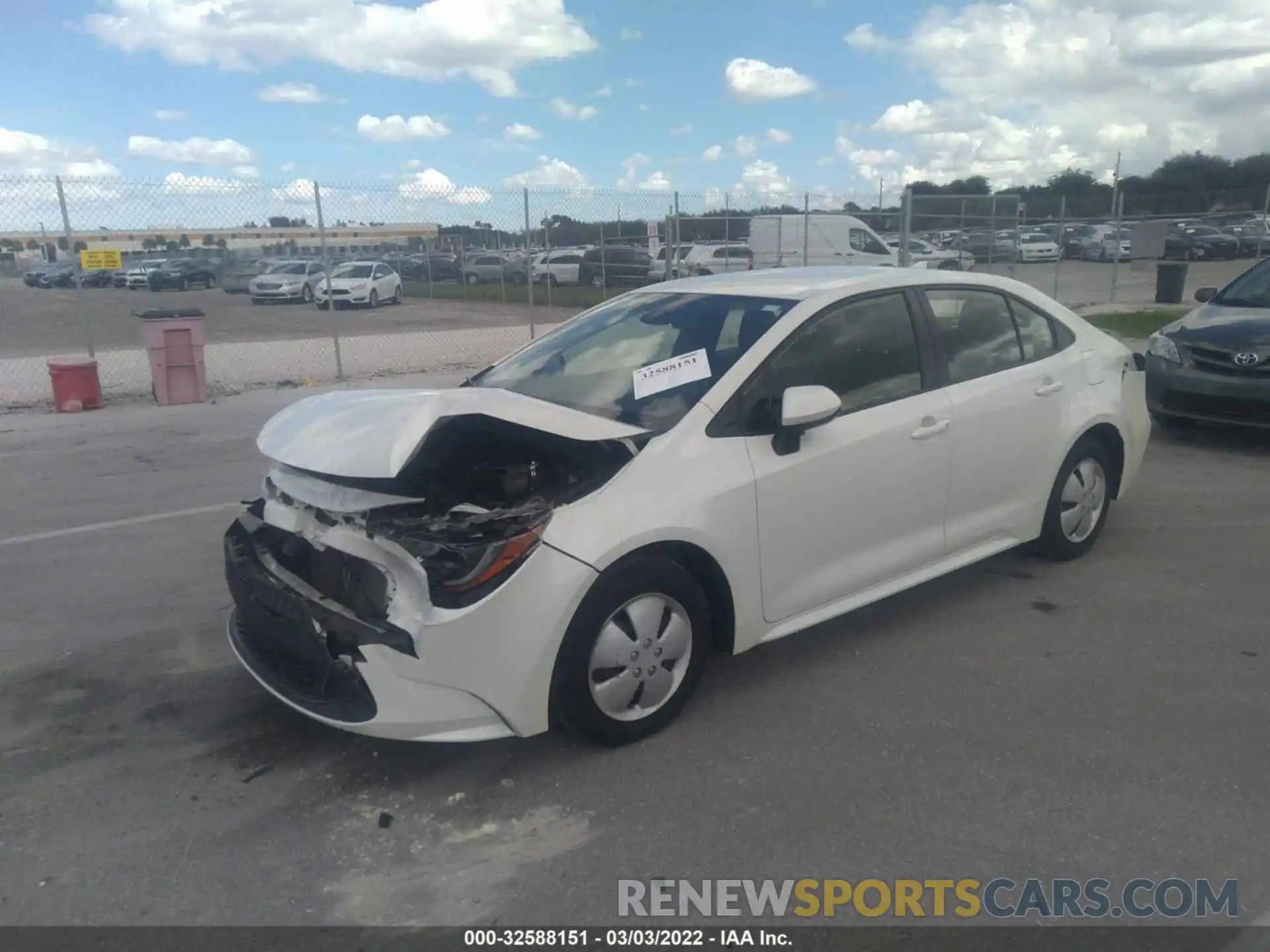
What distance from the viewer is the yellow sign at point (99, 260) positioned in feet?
36.8

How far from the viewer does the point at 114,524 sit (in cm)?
661

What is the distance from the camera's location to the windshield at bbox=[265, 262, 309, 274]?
91.0 ft

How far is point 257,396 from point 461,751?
9.44 meters

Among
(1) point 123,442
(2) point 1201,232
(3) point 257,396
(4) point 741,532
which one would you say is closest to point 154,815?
(4) point 741,532

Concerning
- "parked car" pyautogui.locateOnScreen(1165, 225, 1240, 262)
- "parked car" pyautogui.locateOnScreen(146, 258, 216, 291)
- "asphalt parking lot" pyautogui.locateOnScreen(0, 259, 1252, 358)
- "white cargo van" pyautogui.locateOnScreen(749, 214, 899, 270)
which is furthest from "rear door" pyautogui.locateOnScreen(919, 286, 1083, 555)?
"parked car" pyautogui.locateOnScreen(1165, 225, 1240, 262)

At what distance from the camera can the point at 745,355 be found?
13.1 feet

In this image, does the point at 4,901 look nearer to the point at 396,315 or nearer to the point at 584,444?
the point at 584,444

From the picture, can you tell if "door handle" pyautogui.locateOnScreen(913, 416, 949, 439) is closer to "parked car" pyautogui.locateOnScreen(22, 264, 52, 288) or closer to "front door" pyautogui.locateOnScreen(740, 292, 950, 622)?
"front door" pyautogui.locateOnScreen(740, 292, 950, 622)

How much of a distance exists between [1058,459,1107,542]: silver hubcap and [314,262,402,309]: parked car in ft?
76.6

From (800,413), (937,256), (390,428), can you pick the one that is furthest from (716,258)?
(390,428)

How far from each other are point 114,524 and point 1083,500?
19.0 ft

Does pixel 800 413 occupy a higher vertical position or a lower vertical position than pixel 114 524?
higher

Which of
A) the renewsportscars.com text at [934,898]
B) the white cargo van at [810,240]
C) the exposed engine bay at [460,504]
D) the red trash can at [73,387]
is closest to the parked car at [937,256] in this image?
the white cargo van at [810,240]

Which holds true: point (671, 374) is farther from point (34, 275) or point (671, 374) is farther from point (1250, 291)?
point (34, 275)
